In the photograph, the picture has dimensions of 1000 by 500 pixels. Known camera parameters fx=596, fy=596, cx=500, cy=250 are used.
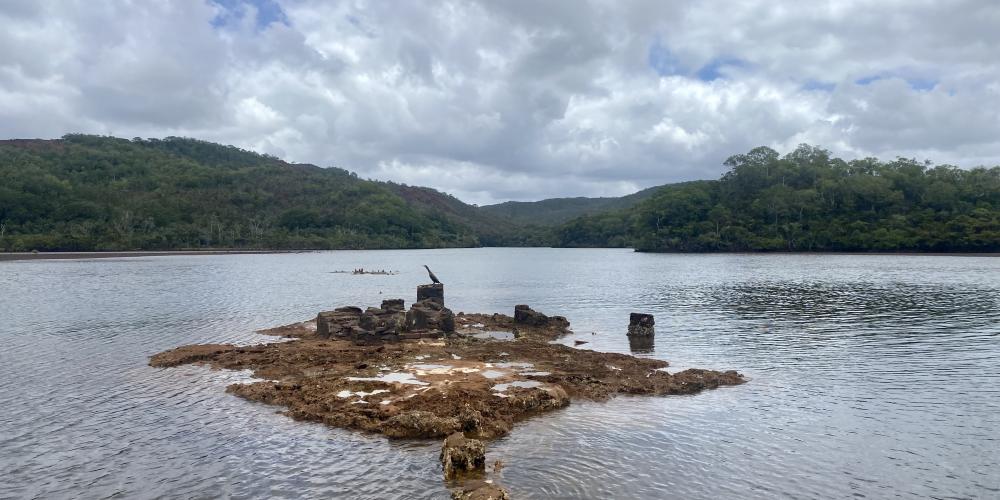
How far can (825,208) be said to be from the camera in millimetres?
153500

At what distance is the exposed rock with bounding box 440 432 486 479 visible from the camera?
11.0 meters

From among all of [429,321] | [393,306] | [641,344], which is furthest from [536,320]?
[393,306]

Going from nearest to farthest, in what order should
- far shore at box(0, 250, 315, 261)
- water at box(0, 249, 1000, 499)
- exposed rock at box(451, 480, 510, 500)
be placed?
exposed rock at box(451, 480, 510, 500), water at box(0, 249, 1000, 499), far shore at box(0, 250, 315, 261)

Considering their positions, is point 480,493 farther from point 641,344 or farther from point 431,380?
point 641,344

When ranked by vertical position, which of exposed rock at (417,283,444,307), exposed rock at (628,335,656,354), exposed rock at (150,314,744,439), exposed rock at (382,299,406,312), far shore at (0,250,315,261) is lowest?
exposed rock at (628,335,656,354)

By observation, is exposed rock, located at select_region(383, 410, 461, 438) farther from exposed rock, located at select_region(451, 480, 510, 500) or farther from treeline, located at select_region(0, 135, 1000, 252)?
treeline, located at select_region(0, 135, 1000, 252)

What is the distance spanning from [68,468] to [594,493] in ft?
32.9

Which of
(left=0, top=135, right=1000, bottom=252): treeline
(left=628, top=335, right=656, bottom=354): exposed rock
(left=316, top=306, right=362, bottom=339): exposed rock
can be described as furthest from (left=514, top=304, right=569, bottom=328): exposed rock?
(left=0, top=135, right=1000, bottom=252): treeline

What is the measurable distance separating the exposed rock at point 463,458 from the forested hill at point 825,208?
14484cm

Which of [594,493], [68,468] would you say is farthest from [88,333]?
[594,493]

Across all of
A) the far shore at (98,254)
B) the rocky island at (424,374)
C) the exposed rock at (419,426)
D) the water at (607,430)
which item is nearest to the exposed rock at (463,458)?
the rocky island at (424,374)

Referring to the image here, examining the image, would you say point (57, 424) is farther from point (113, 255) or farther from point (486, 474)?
point (113, 255)

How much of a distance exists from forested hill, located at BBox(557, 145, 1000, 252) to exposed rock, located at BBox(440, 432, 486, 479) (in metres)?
145

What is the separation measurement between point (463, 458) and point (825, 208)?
16624 cm
